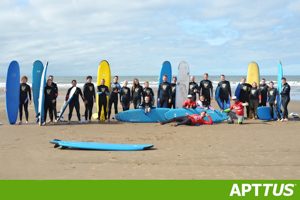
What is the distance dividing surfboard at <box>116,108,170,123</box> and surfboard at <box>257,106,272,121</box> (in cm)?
277

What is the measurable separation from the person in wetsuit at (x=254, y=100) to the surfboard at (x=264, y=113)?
0.75ft

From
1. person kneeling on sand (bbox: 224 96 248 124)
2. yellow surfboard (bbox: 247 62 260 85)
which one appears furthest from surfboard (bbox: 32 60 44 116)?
yellow surfboard (bbox: 247 62 260 85)

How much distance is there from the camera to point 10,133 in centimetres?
928

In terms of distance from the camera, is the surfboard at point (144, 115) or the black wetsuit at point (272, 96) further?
the black wetsuit at point (272, 96)

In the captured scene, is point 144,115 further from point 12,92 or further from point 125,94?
point 12,92

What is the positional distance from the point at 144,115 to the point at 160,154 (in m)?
4.63

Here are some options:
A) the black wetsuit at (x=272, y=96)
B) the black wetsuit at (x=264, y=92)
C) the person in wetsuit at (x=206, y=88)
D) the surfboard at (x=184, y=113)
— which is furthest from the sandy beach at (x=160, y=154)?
the person in wetsuit at (x=206, y=88)

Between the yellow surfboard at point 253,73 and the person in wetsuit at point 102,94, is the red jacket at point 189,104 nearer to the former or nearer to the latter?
the person in wetsuit at point 102,94

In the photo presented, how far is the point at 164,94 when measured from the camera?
11953mm

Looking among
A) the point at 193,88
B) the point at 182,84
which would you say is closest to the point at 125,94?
the point at 182,84

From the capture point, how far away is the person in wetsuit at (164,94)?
39.0 feet

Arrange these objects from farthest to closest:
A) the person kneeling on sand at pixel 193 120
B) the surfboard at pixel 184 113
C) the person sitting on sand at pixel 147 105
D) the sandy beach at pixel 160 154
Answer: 1. the person sitting on sand at pixel 147 105
2. the surfboard at pixel 184 113
3. the person kneeling on sand at pixel 193 120
4. the sandy beach at pixel 160 154
